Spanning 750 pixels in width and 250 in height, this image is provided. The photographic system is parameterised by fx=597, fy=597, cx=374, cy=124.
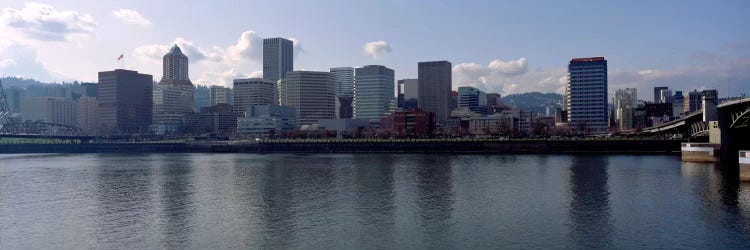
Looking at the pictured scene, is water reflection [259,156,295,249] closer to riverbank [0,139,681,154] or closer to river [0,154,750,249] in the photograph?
river [0,154,750,249]

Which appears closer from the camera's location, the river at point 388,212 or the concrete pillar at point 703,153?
the river at point 388,212

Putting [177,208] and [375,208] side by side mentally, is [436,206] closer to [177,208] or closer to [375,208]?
[375,208]

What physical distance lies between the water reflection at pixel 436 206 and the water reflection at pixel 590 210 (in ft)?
26.4

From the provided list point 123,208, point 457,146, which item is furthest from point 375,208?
point 457,146

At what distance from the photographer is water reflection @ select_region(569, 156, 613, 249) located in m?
36.6

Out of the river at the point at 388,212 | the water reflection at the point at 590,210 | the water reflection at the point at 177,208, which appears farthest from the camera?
the water reflection at the point at 177,208

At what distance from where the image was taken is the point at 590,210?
47.2 m

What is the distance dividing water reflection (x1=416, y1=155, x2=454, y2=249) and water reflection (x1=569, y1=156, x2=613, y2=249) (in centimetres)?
804

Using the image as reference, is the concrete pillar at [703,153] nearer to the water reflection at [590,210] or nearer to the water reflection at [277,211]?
the water reflection at [590,210]

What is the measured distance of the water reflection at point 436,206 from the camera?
123 ft

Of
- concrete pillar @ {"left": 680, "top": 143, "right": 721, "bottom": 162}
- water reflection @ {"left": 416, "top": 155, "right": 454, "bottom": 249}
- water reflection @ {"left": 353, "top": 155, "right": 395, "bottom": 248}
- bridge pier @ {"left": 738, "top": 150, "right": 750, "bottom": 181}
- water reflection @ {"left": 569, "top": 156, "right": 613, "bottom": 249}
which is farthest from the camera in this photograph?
concrete pillar @ {"left": 680, "top": 143, "right": 721, "bottom": 162}

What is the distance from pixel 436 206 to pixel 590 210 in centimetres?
1225

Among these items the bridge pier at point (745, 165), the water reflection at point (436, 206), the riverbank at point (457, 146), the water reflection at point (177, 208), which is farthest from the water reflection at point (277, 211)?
the riverbank at point (457, 146)

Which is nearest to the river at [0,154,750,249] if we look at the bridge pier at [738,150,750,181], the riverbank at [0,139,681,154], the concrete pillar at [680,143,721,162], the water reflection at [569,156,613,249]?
the water reflection at [569,156,613,249]
